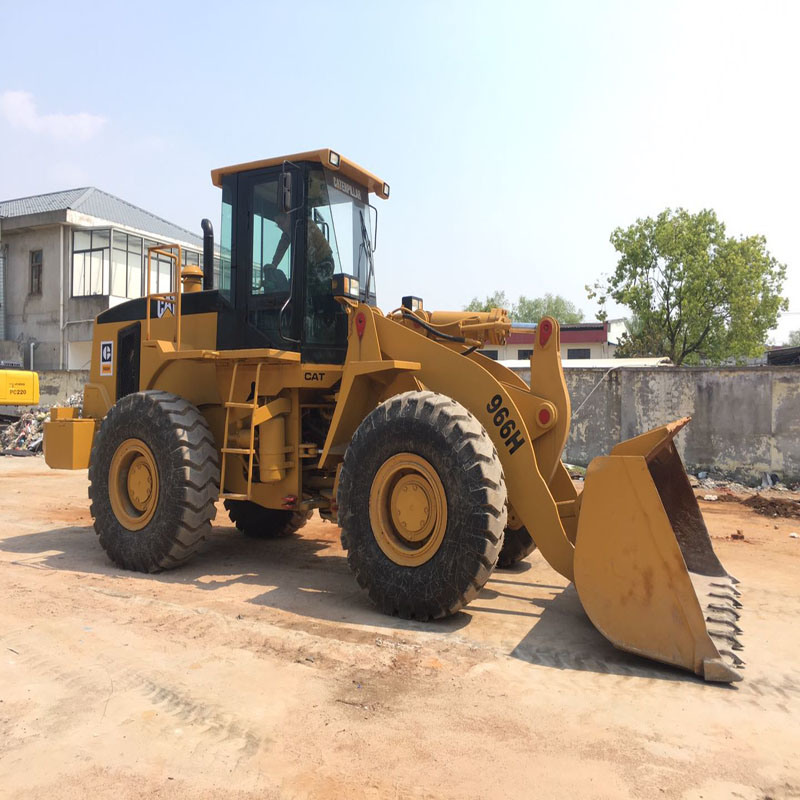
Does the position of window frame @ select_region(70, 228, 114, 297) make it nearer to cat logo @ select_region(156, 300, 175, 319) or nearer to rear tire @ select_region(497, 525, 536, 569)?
cat logo @ select_region(156, 300, 175, 319)

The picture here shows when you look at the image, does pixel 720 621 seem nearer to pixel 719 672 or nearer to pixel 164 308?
pixel 719 672

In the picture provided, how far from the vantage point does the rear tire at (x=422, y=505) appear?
15.1 ft

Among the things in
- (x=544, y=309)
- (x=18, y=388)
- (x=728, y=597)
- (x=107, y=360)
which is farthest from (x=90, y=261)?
(x=544, y=309)

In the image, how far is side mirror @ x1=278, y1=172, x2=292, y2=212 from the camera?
5809mm

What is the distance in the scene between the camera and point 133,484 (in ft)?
21.4

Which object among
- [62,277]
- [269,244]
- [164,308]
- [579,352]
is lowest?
[164,308]

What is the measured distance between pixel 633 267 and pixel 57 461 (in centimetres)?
2869

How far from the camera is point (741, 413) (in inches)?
460

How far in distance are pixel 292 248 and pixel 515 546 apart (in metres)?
3.31

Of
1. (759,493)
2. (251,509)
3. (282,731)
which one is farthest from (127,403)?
(759,493)

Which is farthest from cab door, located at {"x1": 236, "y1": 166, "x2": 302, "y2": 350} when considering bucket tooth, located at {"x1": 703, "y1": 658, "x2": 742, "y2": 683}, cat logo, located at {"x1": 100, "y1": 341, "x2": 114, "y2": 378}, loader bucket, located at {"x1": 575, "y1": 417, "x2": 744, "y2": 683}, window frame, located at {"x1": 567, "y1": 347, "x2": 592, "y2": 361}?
window frame, located at {"x1": 567, "y1": 347, "x2": 592, "y2": 361}

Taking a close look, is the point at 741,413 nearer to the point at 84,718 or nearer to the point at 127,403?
the point at 127,403

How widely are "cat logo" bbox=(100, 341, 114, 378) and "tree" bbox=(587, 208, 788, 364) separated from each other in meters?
27.2

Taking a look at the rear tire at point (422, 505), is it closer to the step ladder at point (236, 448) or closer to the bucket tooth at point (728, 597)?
the step ladder at point (236, 448)
